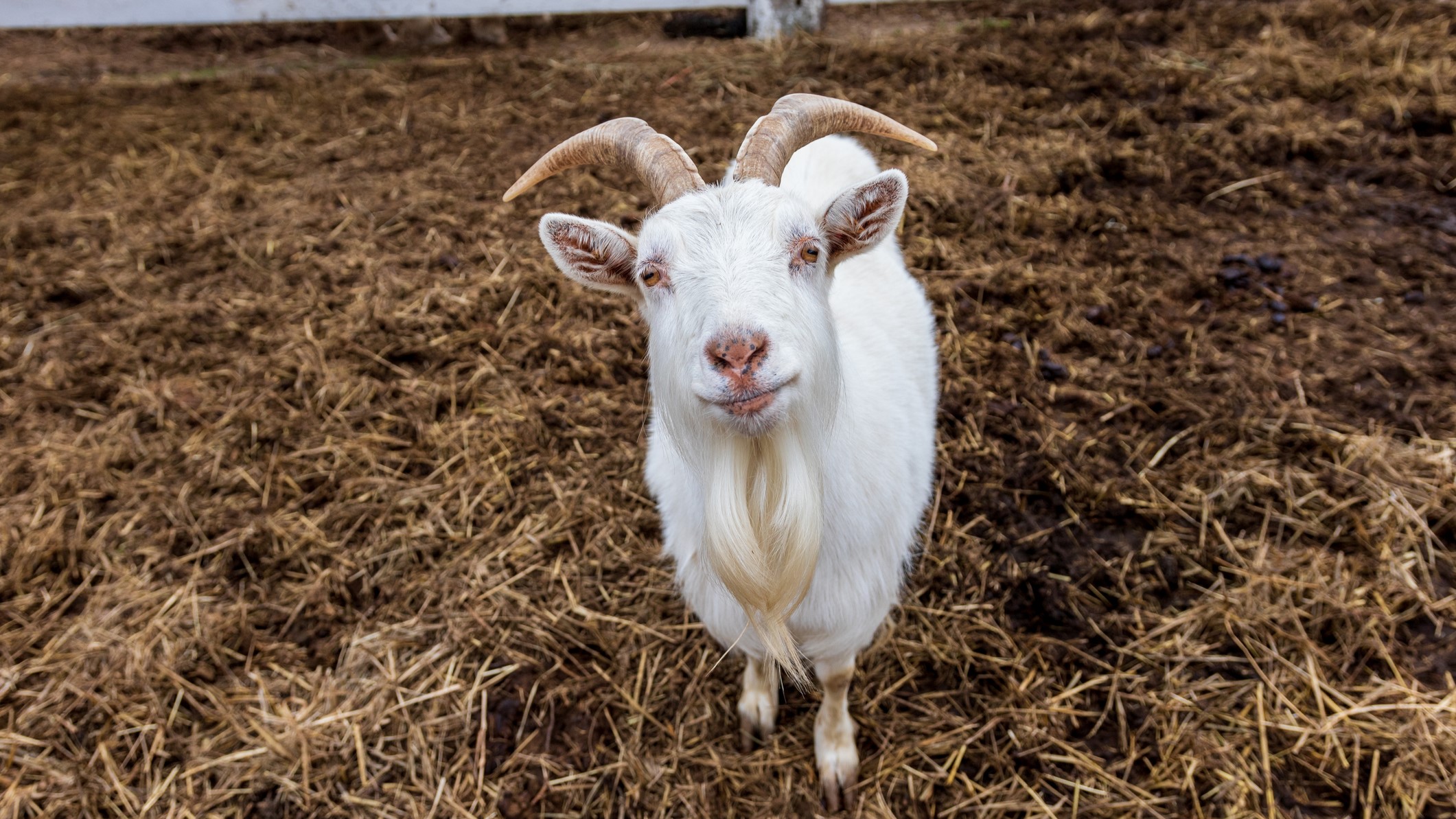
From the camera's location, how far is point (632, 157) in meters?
1.91

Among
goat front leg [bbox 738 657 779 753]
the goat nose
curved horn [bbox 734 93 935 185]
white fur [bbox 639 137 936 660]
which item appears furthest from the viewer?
goat front leg [bbox 738 657 779 753]

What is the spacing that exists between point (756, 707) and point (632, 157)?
160 centimetres

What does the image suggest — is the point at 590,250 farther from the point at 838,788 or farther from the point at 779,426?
the point at 838,788

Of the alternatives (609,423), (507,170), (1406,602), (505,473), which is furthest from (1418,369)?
(507,170)

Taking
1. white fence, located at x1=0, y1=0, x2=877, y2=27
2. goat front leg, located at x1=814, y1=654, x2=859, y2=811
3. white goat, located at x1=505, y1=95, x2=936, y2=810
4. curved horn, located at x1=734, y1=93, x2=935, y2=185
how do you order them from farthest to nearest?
white fence, located at x1=0, y1=0, x2=877, y2=27, goat front leg, located at x1=814, y1=654, x2=859, y2=811, curved horn, located at x1=734, y1=93, x2=935, y2=185, white goat, located at x1=505, y1=95, x2=936, y2=810

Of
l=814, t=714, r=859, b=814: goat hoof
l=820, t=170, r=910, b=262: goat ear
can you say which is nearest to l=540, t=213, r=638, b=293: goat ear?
l=820, t=170, r=910, b=262: goat ear

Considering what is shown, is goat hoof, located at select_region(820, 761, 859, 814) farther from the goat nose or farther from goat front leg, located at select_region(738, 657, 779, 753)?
the goat nose

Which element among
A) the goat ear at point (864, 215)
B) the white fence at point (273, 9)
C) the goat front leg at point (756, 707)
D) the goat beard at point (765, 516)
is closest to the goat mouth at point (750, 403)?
the goat beard at point (765, 516)

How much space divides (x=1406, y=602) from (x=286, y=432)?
3.93 metres

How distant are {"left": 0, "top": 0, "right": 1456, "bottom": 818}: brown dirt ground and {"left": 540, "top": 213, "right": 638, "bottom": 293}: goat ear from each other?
4.19ft

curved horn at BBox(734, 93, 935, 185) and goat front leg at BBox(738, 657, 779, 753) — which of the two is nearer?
curved horn at BBox(734, 93, 935, 185)

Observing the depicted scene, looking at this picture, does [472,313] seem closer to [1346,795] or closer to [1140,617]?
[1140,617]

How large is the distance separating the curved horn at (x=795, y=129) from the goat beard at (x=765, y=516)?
0.59 meters

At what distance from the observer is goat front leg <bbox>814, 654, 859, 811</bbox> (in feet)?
7.63
